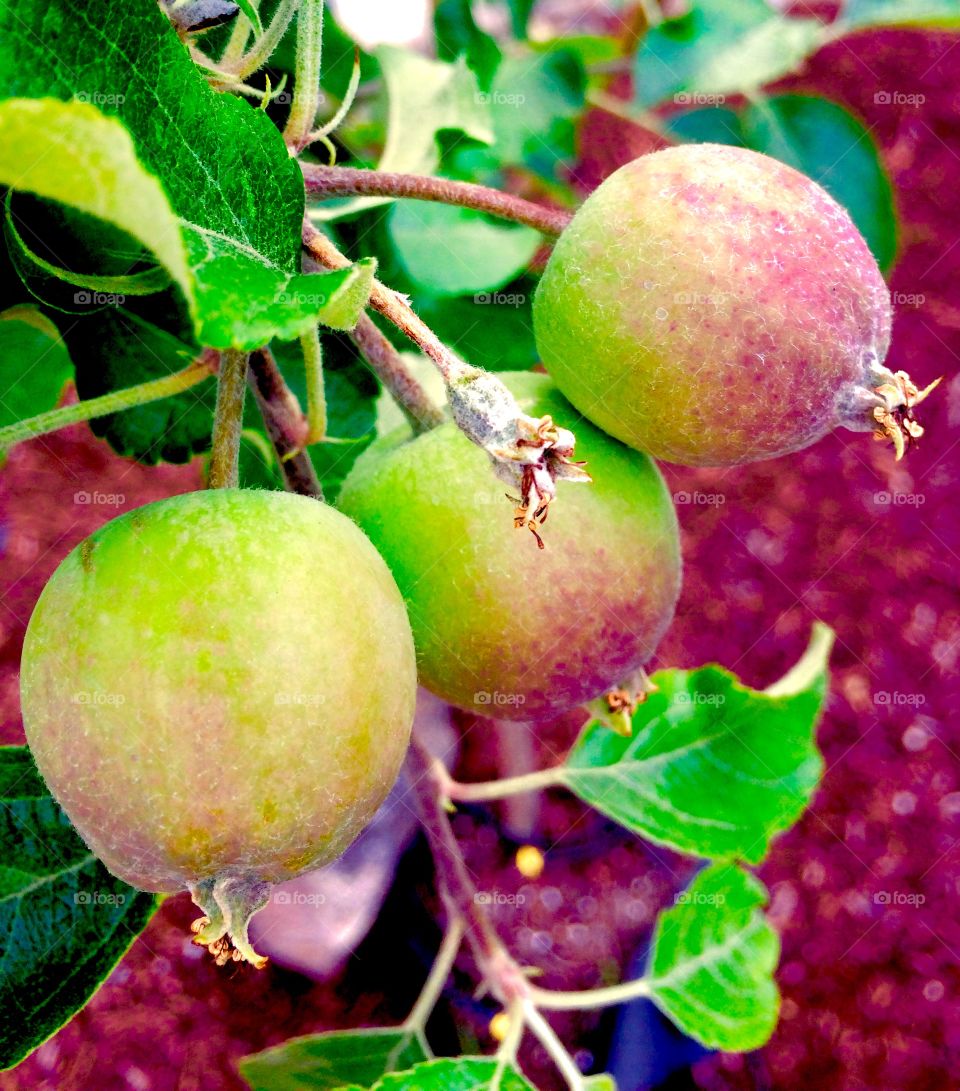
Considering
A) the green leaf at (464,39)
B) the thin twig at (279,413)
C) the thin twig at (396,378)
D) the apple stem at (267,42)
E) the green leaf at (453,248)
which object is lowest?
the green leaf at (453,248)

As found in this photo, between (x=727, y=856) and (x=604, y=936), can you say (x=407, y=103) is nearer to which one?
(x=727, y=856)

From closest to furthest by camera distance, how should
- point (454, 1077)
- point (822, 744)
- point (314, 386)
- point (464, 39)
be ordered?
point (314, 386) < point (454, 1077) < point (464, 39) < point (822, 744)

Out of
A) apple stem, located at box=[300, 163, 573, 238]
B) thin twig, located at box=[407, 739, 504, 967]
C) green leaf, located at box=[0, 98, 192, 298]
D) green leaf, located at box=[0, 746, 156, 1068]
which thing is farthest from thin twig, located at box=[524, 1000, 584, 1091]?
green leaf, located at box=[0, 98, 192, 298]

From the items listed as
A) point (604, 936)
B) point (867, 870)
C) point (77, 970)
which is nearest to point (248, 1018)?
point (604, 936)

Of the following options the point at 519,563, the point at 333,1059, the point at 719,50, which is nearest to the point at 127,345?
the point at 519,563

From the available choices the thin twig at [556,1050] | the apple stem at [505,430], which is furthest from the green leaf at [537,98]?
the thin twig at [556,1050]

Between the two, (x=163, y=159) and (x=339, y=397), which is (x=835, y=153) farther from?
(x=163, y=159)

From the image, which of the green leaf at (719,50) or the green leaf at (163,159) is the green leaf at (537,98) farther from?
the green leaf at (163,159)
